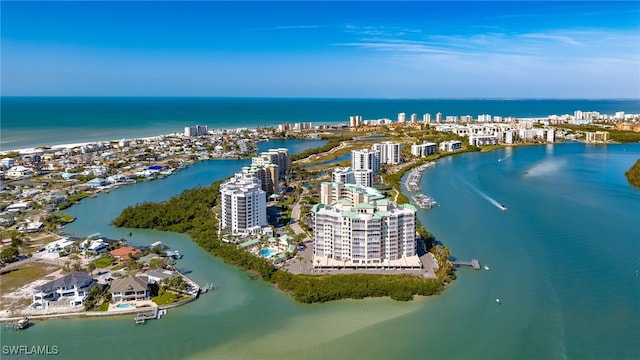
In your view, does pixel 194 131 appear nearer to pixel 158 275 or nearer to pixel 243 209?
pixel 243 209

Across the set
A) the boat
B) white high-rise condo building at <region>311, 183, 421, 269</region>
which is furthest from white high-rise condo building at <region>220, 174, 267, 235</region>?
the boat

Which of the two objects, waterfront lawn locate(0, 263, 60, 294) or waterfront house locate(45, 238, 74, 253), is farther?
waterfront house locate(45, 238, 74, 253)

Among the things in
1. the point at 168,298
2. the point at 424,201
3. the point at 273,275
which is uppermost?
the point at 424,201

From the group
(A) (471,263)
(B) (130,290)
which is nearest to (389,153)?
(A) (471,263)

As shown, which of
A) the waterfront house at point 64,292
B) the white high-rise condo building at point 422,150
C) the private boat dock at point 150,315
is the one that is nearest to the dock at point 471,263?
the private boat dock at point 150,315

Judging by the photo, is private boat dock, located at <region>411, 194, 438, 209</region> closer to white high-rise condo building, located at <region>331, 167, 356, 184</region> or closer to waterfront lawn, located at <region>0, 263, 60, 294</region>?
white high-rise condo building, located at <region>331, 167, 356, 184</region>

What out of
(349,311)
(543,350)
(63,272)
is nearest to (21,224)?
(63,272)
